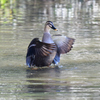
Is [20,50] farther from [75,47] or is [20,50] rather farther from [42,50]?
[42,50]

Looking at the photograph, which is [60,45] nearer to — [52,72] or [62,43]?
[62,43]

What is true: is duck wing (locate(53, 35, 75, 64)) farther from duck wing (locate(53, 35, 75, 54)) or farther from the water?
the water

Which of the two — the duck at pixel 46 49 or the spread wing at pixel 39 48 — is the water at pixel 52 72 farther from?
the spread wing at pixel 39 48

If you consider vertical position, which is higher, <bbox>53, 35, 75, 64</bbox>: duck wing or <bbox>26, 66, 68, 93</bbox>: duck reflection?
<bbox>53, 35, 75, 64</bbox>: duck wing

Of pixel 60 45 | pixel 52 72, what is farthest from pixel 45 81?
pixel 60 45

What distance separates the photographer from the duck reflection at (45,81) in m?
5.78

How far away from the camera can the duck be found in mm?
6879

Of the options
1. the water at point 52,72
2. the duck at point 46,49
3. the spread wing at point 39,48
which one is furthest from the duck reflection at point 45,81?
the spread wing at point 39,48

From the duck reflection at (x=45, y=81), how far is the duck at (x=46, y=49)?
0.18m

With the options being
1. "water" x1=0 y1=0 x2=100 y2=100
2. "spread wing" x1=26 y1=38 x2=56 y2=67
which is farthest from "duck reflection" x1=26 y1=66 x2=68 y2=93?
"spread wing" x1=26 y1=38 x2=56 y2=67

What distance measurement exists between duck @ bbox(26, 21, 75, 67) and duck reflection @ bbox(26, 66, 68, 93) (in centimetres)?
18

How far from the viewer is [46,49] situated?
6.93 meters

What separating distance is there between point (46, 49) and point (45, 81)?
817 millimetres

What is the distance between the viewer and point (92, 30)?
1229cm
